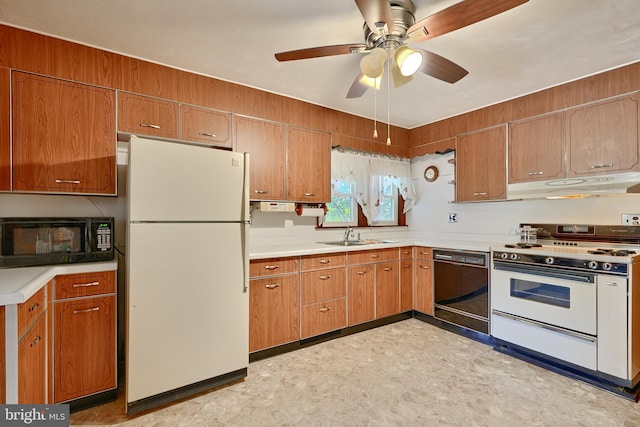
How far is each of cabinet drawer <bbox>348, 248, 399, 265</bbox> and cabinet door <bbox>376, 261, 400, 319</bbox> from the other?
0.07 m

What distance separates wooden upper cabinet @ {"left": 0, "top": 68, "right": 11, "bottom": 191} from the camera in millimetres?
1962

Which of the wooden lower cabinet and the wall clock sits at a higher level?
the wall clock

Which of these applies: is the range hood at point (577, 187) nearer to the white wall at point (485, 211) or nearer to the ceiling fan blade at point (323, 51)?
the white wall at point (485, 211)

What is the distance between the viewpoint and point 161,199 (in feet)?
6.57

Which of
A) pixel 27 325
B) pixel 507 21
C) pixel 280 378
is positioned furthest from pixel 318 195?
pixel 27 325

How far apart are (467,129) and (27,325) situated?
409 centimetres

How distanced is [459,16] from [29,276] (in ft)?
8.32

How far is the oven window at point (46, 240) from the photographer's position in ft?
6.31

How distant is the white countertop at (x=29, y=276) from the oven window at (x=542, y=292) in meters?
3.26

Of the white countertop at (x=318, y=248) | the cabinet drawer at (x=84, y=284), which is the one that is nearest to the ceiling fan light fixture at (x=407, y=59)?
the white countertop at (x=318, y=248)

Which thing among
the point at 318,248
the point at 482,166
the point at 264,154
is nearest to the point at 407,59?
the point at 264,154

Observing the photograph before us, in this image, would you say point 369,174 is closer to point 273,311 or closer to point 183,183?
point 273,311

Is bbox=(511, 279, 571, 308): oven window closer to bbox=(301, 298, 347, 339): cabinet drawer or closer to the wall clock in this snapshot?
bbox=(301, 298, 347, 339): cabinet drawer

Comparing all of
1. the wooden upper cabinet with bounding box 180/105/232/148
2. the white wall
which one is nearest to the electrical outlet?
the white wall
